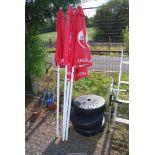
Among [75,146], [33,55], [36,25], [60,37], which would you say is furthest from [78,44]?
[36,25]

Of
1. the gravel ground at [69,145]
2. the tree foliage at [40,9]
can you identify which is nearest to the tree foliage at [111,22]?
the tree foliage at [40,9]

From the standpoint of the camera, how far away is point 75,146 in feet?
10.8

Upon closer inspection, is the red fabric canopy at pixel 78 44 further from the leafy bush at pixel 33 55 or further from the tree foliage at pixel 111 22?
the tree foliage at pixel 111 22

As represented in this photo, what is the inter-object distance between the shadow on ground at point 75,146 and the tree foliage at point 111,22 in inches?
158

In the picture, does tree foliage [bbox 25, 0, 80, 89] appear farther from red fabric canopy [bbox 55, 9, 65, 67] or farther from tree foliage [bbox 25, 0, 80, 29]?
red fabric canopy [bbox 55, 9, 65, 67]

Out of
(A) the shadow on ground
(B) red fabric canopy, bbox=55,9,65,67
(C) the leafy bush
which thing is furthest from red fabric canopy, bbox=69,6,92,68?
(C) the leafy bush

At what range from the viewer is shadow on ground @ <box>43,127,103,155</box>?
318cm

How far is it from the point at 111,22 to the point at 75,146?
15.2 ft

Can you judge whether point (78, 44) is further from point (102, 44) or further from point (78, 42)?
point (102, 44)

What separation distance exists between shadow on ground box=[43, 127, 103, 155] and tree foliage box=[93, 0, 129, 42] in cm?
401

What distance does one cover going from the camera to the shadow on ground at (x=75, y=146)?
318 centimetres

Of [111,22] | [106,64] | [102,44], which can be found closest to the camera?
[111,22]
